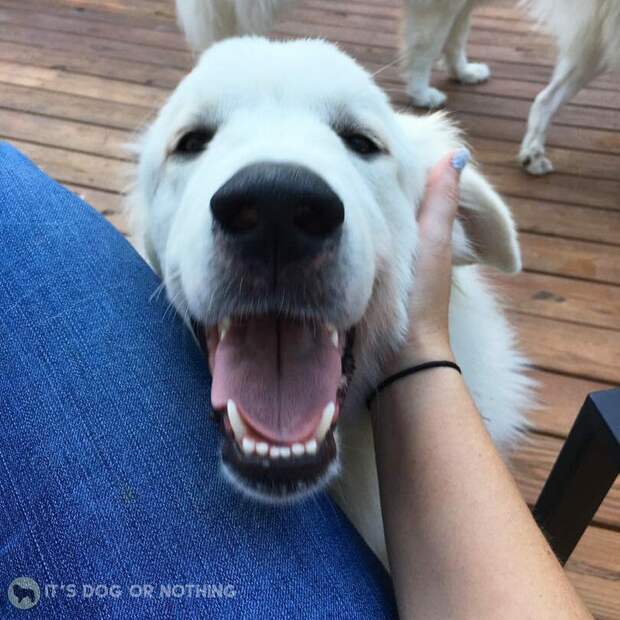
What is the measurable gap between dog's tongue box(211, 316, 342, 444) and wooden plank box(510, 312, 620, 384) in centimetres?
132

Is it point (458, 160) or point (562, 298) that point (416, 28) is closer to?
point (562, 298)

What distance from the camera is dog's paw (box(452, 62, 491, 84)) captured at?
3574 millimetres

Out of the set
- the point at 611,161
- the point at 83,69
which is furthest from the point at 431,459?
the point at 83,69

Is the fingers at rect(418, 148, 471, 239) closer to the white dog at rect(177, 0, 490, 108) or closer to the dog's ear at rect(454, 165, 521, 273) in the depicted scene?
the dog's ear at rect(454, 165, 521, 273)

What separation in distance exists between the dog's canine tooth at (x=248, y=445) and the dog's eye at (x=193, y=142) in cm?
61

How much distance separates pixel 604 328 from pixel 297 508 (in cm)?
164

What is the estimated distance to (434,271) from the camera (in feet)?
4.06

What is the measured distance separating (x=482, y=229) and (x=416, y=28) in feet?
7.02

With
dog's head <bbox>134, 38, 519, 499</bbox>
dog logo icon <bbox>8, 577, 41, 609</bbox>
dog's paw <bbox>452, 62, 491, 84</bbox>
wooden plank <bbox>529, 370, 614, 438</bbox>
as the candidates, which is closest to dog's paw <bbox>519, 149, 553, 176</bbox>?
dog's paw <bbox>452, 62, 491, 84</bbox>

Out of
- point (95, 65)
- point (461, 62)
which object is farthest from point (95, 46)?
point (461, 62)

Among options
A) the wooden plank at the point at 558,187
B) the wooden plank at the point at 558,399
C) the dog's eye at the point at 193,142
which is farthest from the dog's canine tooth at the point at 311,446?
the wooden plank at the point at 558,187

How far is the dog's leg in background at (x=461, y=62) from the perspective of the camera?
3383 millimetres

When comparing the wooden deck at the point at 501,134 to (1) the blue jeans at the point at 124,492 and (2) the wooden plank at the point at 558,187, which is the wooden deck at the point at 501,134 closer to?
(2) the wooden plank at the point at 558,187

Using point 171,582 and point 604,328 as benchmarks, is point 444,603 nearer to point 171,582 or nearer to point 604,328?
point 171,582
